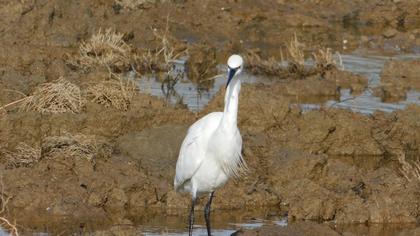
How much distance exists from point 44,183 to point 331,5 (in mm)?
14519

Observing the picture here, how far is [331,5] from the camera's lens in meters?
23.8

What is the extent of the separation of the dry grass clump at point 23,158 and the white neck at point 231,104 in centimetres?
284

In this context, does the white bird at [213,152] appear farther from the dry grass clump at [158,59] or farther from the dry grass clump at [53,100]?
the dry grass clump at [158,59]

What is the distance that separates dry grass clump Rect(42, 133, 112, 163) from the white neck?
2.50 m

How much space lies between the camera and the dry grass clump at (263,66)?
17203mm

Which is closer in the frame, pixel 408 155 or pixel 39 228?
pixel 39 228

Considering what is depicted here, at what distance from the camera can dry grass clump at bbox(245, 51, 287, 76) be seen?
56.4 ft

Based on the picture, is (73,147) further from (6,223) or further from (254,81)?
(254,81)

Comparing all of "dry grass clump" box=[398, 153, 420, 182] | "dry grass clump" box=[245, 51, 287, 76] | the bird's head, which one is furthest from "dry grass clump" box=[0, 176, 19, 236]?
"dry grass clump" box=[245, 51, 287, 76]

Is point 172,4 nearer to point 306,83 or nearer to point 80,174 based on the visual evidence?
point 306,83

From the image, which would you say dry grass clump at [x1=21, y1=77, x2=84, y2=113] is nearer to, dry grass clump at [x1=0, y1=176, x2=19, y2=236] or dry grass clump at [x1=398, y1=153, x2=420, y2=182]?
dry grass clump at [x1=0, y1=176, x2=19, y2=236]

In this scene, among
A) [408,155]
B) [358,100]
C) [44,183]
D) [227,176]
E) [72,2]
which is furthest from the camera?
[72,2]

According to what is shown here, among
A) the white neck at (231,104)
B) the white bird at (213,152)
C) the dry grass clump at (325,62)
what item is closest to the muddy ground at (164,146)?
the dry grass clump at (325,62)

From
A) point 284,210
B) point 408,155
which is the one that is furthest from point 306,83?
point 284,210
